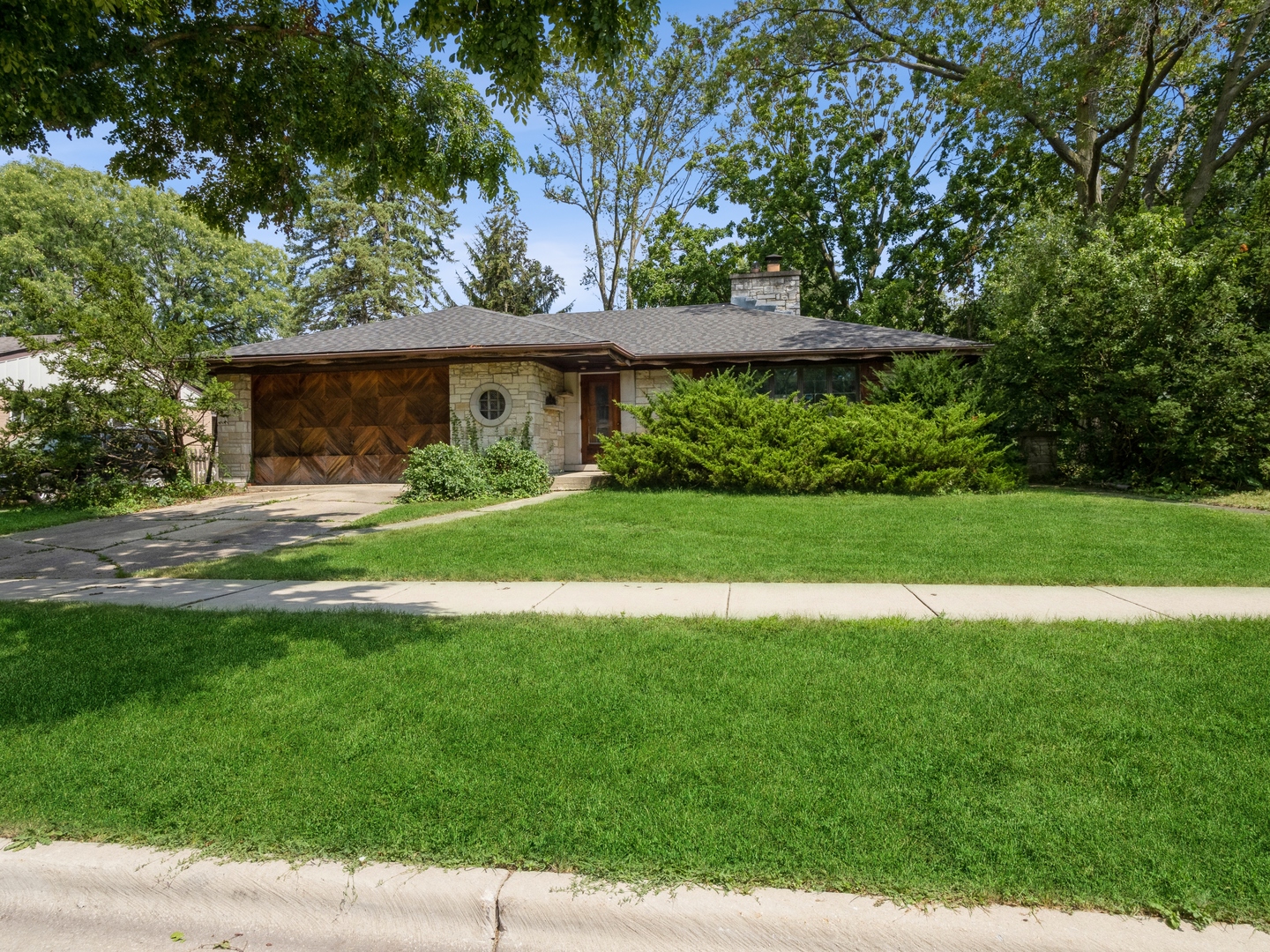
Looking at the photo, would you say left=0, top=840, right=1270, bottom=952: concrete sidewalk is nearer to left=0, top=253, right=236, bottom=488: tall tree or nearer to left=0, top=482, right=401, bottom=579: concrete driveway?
left=0, top=482, right=401, bottom=579: concrete driveway

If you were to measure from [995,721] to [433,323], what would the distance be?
16.6 m

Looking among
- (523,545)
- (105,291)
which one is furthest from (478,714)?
(105,291)

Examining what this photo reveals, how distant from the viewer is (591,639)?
445 centimetres

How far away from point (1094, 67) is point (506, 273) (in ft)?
86.8

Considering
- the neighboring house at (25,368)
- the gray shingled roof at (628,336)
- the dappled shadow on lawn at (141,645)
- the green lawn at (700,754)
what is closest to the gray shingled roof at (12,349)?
the neighboring house at (25,368)

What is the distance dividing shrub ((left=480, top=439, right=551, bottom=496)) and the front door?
376 cm

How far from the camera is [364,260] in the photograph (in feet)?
110

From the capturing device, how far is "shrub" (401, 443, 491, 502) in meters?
12.6

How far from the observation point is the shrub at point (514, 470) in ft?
43.3

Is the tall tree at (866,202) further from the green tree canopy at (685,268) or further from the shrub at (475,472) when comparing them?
the shrub at (475,472)

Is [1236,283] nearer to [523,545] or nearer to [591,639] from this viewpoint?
[523,545]

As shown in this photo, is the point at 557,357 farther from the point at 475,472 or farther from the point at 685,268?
the point at 685,268

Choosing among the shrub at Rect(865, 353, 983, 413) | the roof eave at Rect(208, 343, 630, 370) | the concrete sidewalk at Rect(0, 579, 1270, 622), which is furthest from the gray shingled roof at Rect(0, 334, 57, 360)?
the shrub at Rect(865, 353, 983, 413)

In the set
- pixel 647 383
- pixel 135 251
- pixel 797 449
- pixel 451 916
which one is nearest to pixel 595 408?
pixel 647 383
